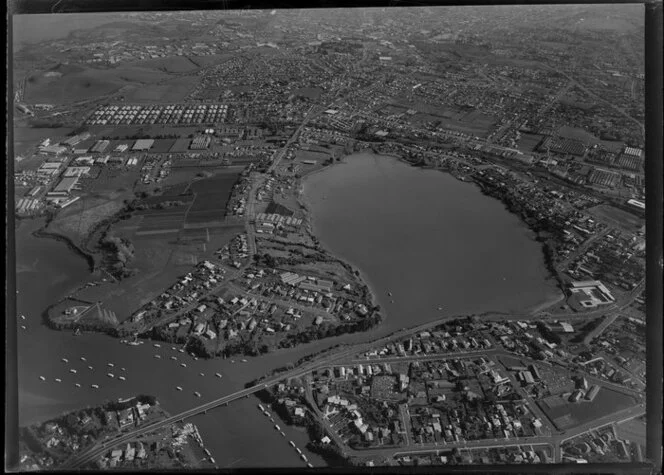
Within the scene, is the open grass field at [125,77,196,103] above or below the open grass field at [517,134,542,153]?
above

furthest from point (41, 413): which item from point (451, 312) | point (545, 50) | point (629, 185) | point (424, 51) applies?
point (545, 50)

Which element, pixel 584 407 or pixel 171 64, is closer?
pixel 584 407

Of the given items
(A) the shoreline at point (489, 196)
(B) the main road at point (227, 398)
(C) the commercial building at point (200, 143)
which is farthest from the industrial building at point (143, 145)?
(B) the main road at point (227, 398)

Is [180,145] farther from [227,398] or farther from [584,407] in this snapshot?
[584,407]

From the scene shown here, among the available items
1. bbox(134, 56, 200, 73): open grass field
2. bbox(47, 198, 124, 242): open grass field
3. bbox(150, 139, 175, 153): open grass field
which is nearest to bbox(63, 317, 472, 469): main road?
bbox(47, 198, 124, 242): open grass field

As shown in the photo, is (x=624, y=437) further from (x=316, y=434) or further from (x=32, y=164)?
(x=32, y=164)

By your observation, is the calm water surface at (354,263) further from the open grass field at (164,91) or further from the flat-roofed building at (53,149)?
the open grass field at (164,91)

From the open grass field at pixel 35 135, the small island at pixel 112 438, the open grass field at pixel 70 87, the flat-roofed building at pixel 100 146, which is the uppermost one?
the open grass field at pixel 70 87

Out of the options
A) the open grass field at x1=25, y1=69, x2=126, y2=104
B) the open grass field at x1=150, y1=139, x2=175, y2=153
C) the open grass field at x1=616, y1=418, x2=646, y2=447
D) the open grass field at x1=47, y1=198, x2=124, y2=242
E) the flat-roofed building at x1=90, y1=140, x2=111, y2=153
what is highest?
the open grass field at x1=25, y1=69, x2=126, y2=104

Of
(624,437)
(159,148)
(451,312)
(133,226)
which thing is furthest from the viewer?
(159,148)

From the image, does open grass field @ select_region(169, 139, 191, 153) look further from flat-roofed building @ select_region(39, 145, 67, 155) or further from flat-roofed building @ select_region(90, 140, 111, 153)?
flat-roofed building @ select_region(39, 145, 67, 155)

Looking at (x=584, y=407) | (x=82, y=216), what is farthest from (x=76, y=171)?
(x=584, y=407)
